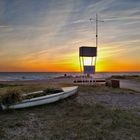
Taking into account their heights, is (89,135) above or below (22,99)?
below

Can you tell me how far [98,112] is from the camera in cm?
882

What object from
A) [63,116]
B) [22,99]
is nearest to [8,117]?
[22,99]

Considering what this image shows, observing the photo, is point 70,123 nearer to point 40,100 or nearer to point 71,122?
point 71,122

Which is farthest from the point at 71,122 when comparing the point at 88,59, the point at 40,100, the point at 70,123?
the point at 88,59

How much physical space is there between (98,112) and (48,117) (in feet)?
5.95

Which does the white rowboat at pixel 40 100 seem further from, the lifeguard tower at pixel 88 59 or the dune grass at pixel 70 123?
the lifeguard tower at pixel 88 59

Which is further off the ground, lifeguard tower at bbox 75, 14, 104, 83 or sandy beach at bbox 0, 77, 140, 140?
lifeguard tower at bbox 75, 14, 104, 83

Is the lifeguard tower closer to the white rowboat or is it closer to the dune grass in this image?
the white rowboat

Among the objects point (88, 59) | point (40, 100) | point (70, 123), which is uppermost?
point (88, 59)

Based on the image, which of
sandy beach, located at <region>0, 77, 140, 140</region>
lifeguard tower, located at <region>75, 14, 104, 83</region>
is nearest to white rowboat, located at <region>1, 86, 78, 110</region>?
sandy beach, located at <region>0, 77, 140, 140</region>

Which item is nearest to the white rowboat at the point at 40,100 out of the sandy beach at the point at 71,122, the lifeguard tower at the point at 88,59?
the sandy beach at the point at 71,122

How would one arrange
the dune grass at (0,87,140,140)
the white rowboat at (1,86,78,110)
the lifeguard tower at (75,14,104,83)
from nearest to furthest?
the dune grass at (0,87,140,140) → the white rowboat at (1,86,78,110) → the lifeguard tower at (75,14,104,83)

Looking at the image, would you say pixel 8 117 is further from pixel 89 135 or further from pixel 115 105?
pixel 115 105

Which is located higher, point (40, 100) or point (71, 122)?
point (40, 100)
